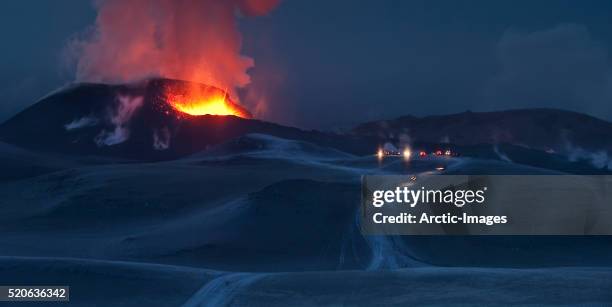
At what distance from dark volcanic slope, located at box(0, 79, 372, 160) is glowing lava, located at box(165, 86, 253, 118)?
1.36 metres

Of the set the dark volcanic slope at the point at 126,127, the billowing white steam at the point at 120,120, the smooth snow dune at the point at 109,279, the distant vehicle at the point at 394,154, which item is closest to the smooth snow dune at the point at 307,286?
the smooth snow dune at the point at 109,279

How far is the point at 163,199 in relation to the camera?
62.6 metres

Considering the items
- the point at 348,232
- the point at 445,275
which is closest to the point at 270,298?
the point at 445,275

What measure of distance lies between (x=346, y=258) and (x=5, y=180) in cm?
5191

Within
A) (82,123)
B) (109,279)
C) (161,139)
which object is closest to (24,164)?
(161,139)

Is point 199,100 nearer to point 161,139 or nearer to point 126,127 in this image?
point 126,127

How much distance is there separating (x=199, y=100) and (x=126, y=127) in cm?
1251

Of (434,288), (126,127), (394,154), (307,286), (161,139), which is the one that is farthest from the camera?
(126,127)

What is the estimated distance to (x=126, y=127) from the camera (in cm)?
12112

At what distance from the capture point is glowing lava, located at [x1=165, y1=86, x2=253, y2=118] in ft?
416

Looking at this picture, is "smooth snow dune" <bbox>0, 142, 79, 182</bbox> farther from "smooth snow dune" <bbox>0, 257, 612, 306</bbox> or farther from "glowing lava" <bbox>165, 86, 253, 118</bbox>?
"smooth snow dune" <bbox>0, 257, 612, 306</bbox>

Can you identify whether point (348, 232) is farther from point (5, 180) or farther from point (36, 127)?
point (36, 127)

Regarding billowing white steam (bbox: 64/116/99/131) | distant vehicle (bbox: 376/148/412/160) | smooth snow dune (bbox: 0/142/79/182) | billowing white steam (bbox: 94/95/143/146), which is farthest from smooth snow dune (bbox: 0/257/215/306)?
billowing white steam (bbox: 64/116/99/131)

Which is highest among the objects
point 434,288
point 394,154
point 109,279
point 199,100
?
point 199,100
